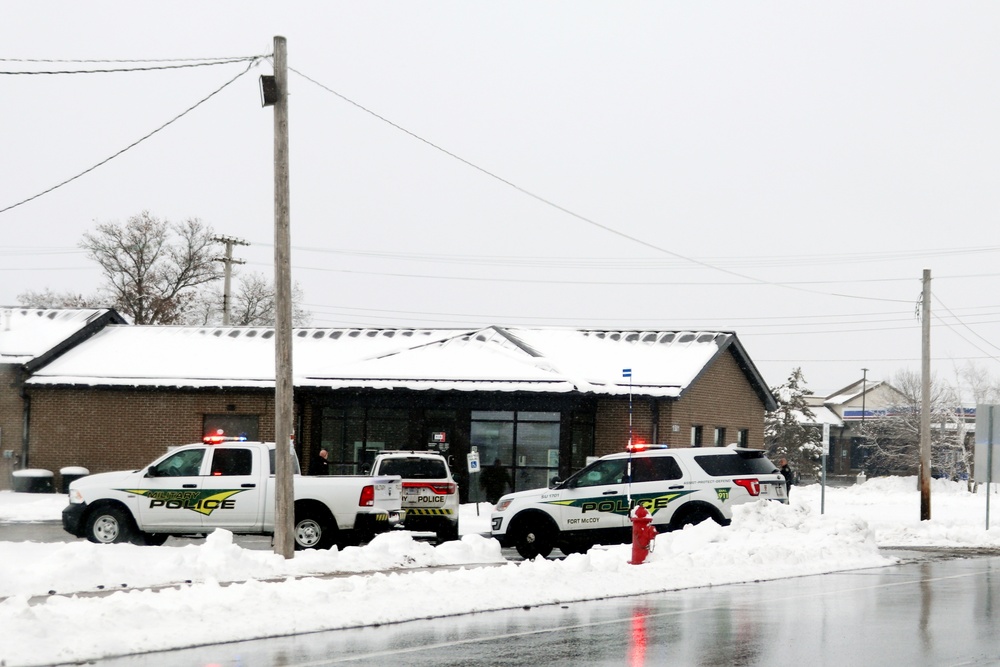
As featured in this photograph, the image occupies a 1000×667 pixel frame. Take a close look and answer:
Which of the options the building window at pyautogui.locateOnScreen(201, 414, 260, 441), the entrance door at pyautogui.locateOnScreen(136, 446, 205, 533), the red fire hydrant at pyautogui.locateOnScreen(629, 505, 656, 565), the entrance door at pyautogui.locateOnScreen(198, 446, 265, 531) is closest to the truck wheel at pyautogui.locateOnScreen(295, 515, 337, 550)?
the entrance door at pyautogui.locateOnScreen(198, 446, 265, 531)

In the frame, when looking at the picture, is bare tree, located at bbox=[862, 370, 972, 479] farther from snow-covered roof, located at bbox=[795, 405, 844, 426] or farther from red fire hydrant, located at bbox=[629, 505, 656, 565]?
red fire hydrant, located at bbox=[629, 505, 656, 565]

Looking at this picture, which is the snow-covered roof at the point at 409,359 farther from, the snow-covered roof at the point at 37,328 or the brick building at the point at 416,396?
the snow-covered roof at the point at 37,328

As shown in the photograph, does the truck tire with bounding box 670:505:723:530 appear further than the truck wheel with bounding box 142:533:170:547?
Yes

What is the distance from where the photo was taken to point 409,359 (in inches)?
1454

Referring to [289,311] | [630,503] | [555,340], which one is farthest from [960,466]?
[289,311]

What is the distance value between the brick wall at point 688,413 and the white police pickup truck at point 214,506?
46.6 ft

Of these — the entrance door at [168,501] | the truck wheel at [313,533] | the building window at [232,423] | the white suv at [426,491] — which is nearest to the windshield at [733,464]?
the white suv at [426,491]

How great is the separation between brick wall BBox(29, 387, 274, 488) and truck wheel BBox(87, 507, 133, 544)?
1573 cm

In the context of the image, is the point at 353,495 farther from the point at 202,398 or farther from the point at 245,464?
the point at 202,398

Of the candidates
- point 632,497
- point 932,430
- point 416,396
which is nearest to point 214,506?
point 632,497

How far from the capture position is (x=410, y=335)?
132ft

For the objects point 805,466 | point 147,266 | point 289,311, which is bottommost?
point 805,466

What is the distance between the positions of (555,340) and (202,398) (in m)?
10.8

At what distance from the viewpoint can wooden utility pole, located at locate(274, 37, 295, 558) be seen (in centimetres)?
1705
